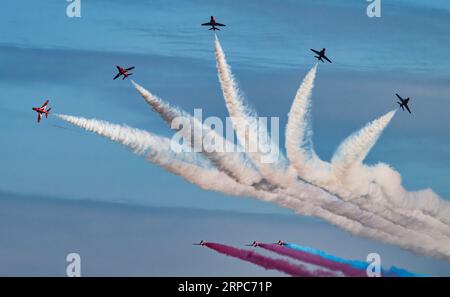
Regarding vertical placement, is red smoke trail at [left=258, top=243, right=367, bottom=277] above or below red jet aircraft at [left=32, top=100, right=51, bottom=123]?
below

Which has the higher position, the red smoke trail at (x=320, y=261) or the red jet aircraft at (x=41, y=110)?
the red jet aircraft at (x=41, y=110)

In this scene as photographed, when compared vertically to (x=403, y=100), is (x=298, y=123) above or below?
below

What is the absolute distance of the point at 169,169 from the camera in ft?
303

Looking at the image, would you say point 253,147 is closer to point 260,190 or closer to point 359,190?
point 260,190

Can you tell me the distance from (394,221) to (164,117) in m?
23.7

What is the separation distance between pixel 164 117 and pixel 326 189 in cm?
1625
